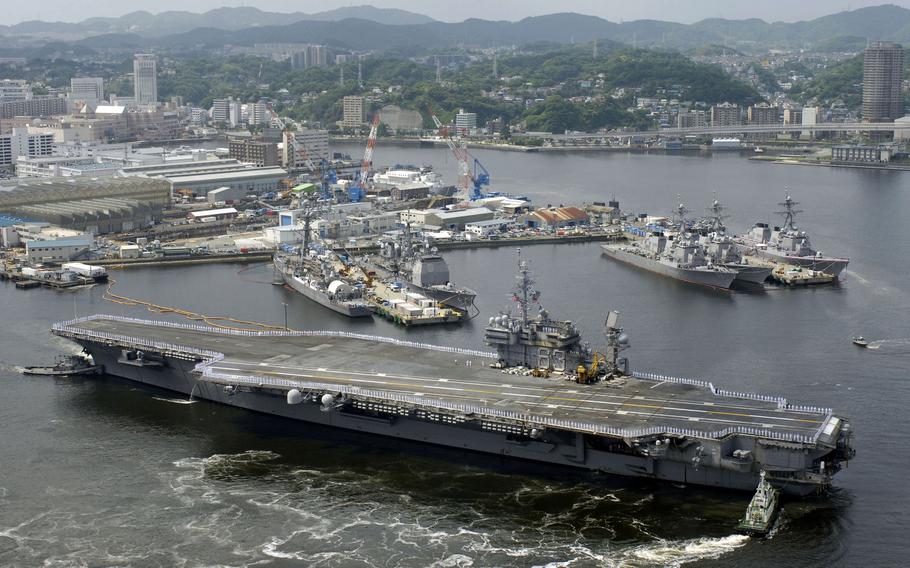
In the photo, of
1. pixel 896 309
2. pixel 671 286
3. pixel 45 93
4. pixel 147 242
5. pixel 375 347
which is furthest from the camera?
pixel 45 93

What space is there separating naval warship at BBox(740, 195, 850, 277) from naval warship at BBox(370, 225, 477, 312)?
15169 mm

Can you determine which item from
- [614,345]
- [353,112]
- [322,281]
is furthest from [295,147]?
[614,345]

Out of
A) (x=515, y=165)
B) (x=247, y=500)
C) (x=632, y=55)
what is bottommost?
(x=247, y=500)

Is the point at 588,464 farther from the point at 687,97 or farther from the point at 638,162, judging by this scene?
the point at 687,97

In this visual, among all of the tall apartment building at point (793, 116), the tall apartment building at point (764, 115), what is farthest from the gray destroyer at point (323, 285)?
the tall apartment building at point (764, 115)

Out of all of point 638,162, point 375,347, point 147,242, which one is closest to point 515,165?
point 638,162

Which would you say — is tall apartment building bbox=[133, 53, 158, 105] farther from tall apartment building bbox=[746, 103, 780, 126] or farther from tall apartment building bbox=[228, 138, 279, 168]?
tall apartment building bbox=[746, 103, 780, 126]

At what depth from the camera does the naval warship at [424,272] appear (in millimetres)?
41750

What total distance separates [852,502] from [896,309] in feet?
67.4

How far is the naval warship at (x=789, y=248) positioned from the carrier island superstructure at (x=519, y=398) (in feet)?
73.7

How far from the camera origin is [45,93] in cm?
13688

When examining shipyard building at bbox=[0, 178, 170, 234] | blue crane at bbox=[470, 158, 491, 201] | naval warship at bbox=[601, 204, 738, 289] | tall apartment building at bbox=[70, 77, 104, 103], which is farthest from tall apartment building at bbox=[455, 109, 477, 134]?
naval warship at bbox=[601, 204, 738, 289]

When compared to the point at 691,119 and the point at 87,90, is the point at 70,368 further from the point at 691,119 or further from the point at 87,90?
the point at 87,90

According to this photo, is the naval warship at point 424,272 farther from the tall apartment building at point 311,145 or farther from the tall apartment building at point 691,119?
the tall apartment building at point 691,119
